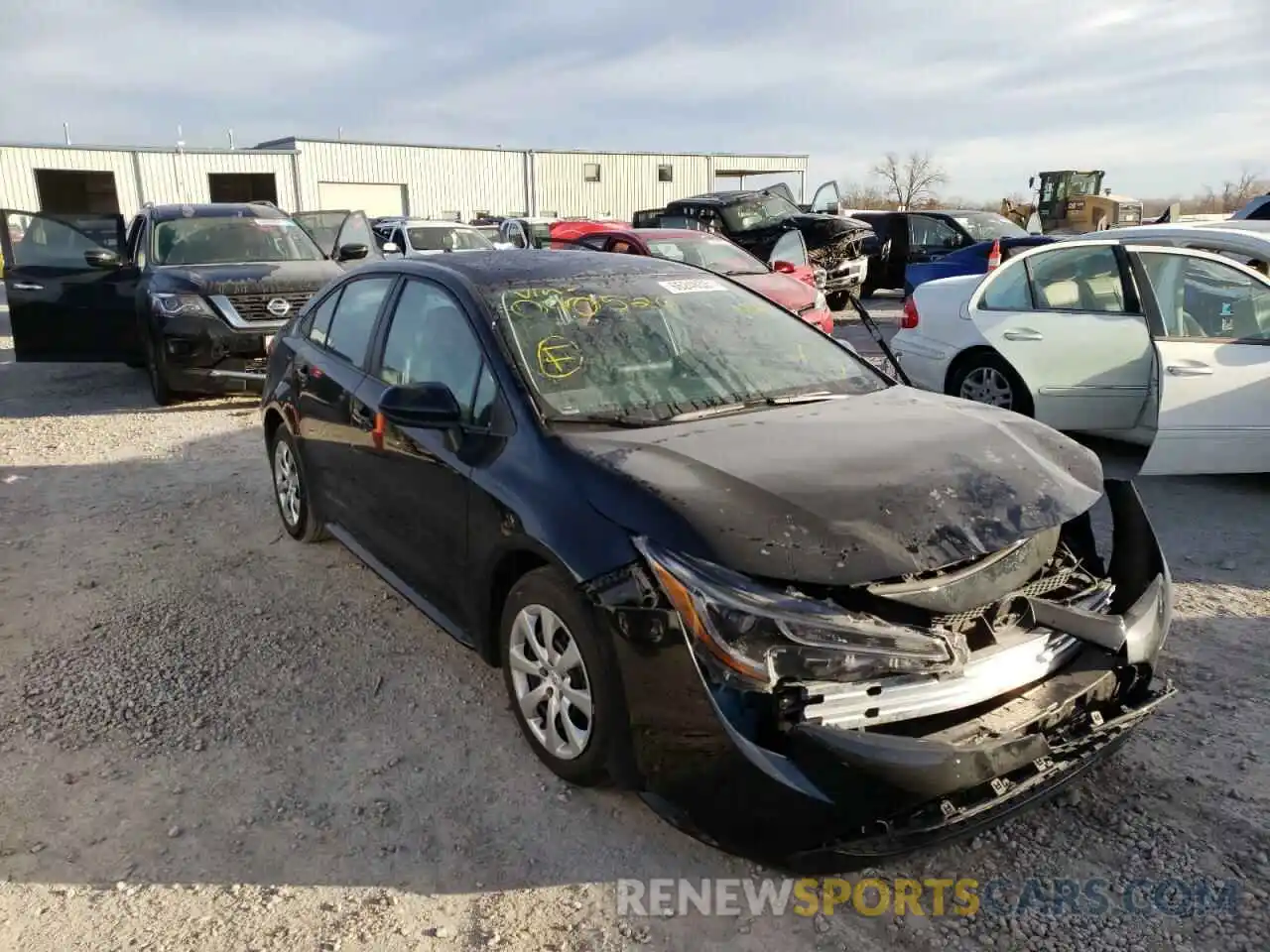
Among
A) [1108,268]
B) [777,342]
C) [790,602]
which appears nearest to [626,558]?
[790,602]

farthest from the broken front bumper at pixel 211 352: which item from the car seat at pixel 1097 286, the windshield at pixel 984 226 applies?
the windshield at pixel 984 226

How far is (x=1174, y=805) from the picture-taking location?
283 centimetres

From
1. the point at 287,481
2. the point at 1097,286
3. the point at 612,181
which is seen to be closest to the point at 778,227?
the point at 1097,286

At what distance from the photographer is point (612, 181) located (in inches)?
1715

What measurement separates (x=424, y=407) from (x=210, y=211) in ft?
25.9

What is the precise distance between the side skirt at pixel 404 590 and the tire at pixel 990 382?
4284 millimetres

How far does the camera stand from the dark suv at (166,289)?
8242 millimetres

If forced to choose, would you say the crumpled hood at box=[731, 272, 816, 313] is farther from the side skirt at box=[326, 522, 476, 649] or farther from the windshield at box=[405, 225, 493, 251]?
the windshield at box=[405, 225, 493, 251]

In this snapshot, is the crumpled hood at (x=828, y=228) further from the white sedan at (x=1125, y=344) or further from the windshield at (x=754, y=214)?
the white sedan at (x=1125, y=344)

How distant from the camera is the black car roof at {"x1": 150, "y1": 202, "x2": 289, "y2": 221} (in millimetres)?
9461

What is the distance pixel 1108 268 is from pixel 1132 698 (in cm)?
451

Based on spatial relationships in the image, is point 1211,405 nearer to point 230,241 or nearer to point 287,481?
point 287,481

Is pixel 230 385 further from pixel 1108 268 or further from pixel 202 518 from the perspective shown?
pixel 1108 268

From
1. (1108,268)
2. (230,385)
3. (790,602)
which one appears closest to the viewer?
(790,602)
